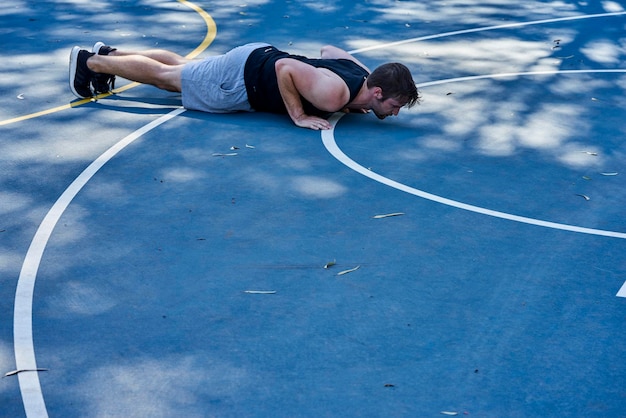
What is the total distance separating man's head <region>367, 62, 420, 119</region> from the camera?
254 inches

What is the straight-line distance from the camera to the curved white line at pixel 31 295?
11.5 ft

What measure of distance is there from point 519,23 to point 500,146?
16.1 ft

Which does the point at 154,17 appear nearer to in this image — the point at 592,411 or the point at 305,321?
the point at 305,321

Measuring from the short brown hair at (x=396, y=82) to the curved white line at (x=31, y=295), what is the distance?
6.58ft

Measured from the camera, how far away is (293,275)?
14.9 feet

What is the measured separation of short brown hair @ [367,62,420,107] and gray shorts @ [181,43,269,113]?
1.15 metres

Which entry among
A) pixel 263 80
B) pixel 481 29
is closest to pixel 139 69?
pixel 263 80

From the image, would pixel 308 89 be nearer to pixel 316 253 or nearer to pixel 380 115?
pixel 380 115

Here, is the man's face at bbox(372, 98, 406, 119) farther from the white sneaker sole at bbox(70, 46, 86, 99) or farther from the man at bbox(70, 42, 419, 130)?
the white sneaker sole at bbox(70, 46, 86, 99)

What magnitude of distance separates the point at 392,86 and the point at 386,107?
0.70 feet

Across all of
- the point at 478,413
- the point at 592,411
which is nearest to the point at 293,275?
the point at 478,413

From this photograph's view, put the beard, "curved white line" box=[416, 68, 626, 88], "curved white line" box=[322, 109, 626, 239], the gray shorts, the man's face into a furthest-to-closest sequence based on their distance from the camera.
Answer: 1. "curved white line" box=[416, 68, 626, 88]
2. the gray shorts
3. the beard
4. the man's face
5. "curved white line" box=[322, 109, 626, 239]

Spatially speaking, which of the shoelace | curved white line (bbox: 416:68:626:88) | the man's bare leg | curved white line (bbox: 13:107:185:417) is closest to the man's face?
curved white line (bbox: 416:68:626:88)

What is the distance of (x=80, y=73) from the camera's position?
7.23m
